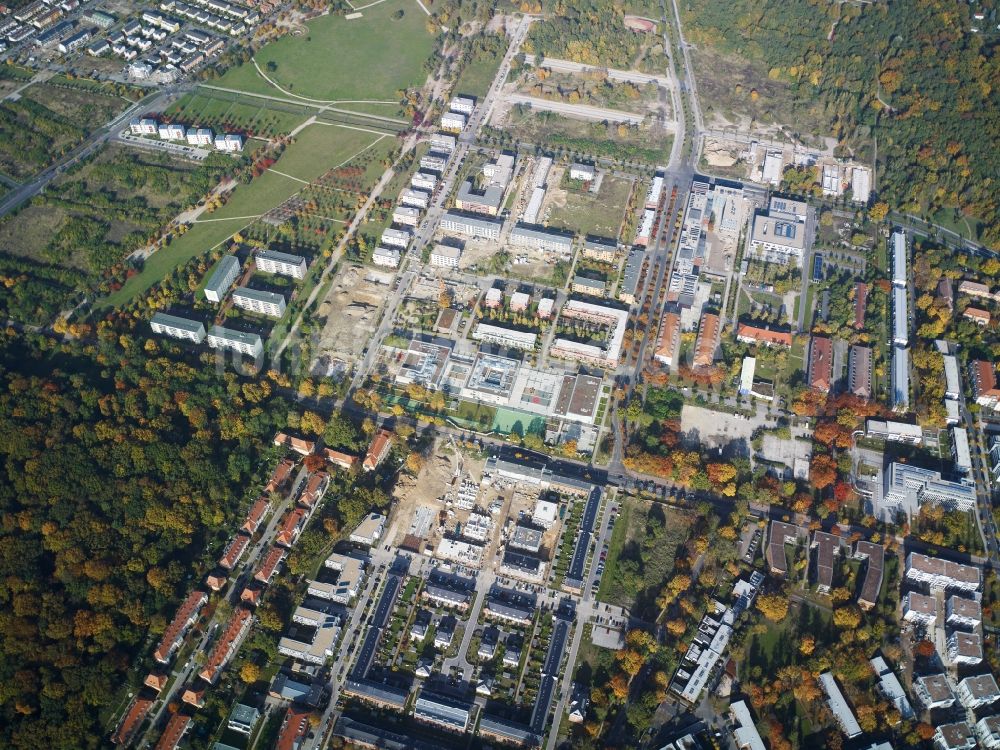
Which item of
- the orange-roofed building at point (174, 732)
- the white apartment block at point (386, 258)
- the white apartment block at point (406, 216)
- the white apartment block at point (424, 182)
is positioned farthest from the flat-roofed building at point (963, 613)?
the white apartment block at point (424, 182)

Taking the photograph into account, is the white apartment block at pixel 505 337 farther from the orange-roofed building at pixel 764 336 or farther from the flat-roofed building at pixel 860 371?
the flat-roofed building at pixel 860 371

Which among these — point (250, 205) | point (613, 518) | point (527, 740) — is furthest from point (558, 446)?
point (250, 205)

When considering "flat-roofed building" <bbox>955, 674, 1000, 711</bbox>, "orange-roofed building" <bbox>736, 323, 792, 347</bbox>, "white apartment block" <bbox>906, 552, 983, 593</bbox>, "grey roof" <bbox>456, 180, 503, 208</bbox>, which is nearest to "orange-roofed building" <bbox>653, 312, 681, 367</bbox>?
"orange-roofed building" <bbox>736, 323, 792, 347</bbox>

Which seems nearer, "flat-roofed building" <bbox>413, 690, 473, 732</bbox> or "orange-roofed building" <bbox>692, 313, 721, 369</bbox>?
"flat-roofed building" <bbox>413, 690, 473, 732</bbox>

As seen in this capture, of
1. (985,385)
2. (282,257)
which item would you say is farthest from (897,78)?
(282,257)

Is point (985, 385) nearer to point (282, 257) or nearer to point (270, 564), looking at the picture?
point (270, 564)

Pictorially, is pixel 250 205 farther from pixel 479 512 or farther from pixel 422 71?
pixel 479 512

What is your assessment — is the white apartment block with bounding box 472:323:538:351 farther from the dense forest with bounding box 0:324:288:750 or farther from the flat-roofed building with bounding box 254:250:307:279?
the dense forest with bounding box 0:324:288:750
